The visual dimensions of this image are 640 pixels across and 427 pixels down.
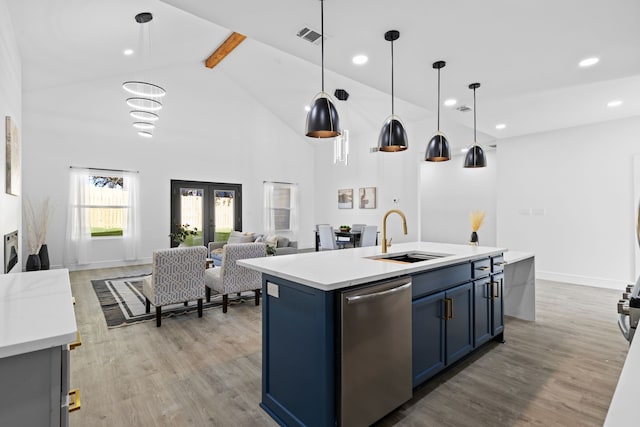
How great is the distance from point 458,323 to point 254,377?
5.24 ft

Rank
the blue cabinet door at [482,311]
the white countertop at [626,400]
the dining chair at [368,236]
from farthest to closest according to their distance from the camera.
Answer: the dining chair at [368,236] < the blue cabinet door at [482,311] < the white countertop at [626,400]

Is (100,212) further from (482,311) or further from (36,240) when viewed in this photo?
(482,311)

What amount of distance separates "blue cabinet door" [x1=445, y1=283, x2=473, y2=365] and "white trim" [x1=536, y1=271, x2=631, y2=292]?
4159 millimetres

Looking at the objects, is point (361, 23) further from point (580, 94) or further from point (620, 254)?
point (620, 254)

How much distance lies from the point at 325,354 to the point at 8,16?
15.8ft

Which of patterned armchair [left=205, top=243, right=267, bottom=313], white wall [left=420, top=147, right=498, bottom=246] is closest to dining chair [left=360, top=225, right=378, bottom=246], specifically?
white wall [left=420, top=147, right=498, bottom=246]

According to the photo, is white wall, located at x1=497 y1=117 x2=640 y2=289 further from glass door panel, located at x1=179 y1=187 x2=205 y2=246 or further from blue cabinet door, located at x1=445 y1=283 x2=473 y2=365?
glass door panel, located at x1=179 y1=187 x2=205 y2=246

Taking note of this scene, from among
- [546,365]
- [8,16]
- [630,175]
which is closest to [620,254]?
→ [630,175]

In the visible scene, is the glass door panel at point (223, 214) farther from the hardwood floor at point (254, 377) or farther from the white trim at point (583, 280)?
the white trim at point (583, 280)

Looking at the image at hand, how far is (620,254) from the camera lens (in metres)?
5.09

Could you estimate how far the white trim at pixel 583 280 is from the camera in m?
5.09

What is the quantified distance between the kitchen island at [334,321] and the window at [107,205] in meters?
6.21

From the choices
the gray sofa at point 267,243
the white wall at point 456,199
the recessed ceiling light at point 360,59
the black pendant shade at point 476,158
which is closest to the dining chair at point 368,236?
the gray sofa at point 267,243

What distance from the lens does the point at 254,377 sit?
2.50 metres
